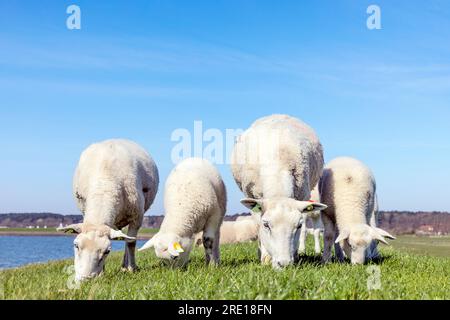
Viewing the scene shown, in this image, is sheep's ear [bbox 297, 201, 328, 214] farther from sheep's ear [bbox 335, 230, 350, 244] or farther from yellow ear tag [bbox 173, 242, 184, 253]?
yellow ear tag [bbox 173, 242, 184, 253]

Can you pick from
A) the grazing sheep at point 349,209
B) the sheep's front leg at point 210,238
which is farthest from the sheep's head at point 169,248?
the grazing sheep at point 349,209

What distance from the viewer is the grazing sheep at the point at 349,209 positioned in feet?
36.5

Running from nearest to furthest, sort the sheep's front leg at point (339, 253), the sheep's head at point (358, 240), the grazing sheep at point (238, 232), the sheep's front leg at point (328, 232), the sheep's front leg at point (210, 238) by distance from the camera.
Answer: the sheep's head at point (358, 240), the sheep's front leg at point (210, 238), the sheep's front leg at point (339, 253), the sheep's front leg at point (328, 232), the grazing sheep at point (238, 232)

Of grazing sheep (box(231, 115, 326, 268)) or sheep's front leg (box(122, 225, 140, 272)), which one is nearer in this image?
grazing sheep (box(231, 115, 326, 268))

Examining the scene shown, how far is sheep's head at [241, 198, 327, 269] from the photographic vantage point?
9.27 metres

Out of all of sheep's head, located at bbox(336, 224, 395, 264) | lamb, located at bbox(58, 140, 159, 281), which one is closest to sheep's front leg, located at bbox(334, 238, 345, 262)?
sheep's head, located at bbox(336, 224, 395, 264)

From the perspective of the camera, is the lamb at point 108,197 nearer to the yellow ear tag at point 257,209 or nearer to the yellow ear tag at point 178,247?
the yellow ear tag at point 178,247

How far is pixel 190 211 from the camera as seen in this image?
1114 cm

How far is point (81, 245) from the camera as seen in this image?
9172mm

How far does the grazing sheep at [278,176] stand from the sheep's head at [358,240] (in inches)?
46.6

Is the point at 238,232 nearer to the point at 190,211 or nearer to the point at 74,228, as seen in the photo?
the point at 190,211

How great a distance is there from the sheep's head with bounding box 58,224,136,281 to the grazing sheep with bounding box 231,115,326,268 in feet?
8.78
